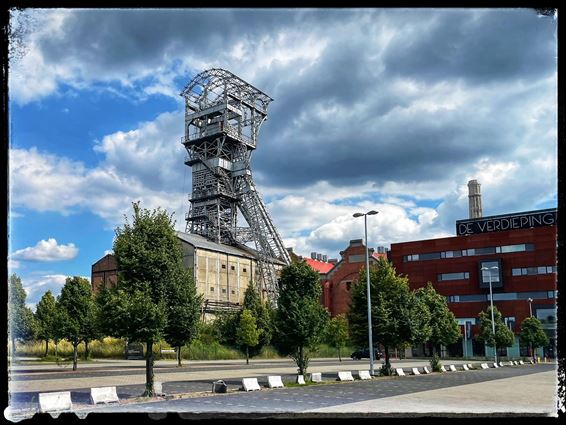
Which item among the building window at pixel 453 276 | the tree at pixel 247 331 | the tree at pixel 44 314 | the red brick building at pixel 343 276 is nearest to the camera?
the tree at pixel 44 314

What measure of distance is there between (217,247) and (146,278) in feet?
203

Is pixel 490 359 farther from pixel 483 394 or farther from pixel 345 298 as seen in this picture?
pixel 483 394

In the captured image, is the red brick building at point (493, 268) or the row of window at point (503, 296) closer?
the row of window at point (503, 296)

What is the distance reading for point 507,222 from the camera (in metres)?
89.6

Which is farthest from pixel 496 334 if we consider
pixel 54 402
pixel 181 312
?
pixel 54 402

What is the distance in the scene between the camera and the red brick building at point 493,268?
76875 mm

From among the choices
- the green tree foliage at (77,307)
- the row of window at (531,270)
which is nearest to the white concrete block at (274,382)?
the green tree foliage at (77,307)

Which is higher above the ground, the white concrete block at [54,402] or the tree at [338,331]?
the white concrete block at [54,402]

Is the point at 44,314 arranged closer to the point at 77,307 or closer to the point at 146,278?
the point at 77,307

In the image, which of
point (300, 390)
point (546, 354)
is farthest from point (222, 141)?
point (300, 390)

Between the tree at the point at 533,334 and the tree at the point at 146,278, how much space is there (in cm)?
5796

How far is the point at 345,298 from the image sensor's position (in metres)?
96.1

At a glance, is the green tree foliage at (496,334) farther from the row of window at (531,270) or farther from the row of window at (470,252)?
the row of window at (470,252)

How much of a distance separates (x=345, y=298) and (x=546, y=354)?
32.6 m
